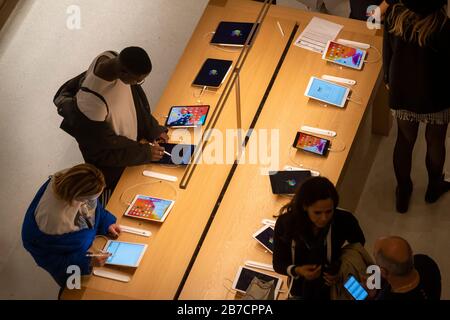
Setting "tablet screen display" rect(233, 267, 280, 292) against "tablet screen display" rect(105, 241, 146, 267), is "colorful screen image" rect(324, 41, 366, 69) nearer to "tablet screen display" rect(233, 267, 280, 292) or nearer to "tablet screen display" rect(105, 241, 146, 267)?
"tablet screen display" rect(233, 267, 280, 292)

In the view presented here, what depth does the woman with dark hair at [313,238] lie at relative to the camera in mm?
3607

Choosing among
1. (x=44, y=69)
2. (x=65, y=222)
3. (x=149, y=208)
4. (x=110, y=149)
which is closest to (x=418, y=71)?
(x=149, y=208)

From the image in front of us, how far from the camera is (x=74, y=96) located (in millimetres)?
4641

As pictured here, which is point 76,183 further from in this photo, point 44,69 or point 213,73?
point 44,69

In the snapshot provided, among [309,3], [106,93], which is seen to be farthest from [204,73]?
[309,3]

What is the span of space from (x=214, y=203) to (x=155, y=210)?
37 centimetres

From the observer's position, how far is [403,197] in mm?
5367

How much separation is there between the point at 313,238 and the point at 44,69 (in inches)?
150

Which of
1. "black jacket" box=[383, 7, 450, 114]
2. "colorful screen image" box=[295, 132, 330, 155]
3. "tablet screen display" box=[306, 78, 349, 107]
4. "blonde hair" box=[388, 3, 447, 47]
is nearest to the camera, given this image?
"blonde hair" box=[388, 3, 447, 47]

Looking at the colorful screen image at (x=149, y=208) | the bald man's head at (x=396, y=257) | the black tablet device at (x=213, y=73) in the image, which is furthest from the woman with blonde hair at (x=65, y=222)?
the bald man's head at (x=396, y=257)

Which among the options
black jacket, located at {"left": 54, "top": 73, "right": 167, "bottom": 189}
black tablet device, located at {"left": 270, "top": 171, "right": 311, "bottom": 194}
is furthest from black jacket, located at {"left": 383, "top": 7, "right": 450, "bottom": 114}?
black jacket, located at {"left": 54, "top": 73, "right": 167, "bottom": 189}

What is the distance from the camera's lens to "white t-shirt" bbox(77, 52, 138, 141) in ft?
14.8

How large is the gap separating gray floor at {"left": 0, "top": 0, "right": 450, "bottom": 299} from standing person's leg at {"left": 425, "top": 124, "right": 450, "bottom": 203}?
82mm

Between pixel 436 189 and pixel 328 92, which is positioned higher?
pixel 328 92
